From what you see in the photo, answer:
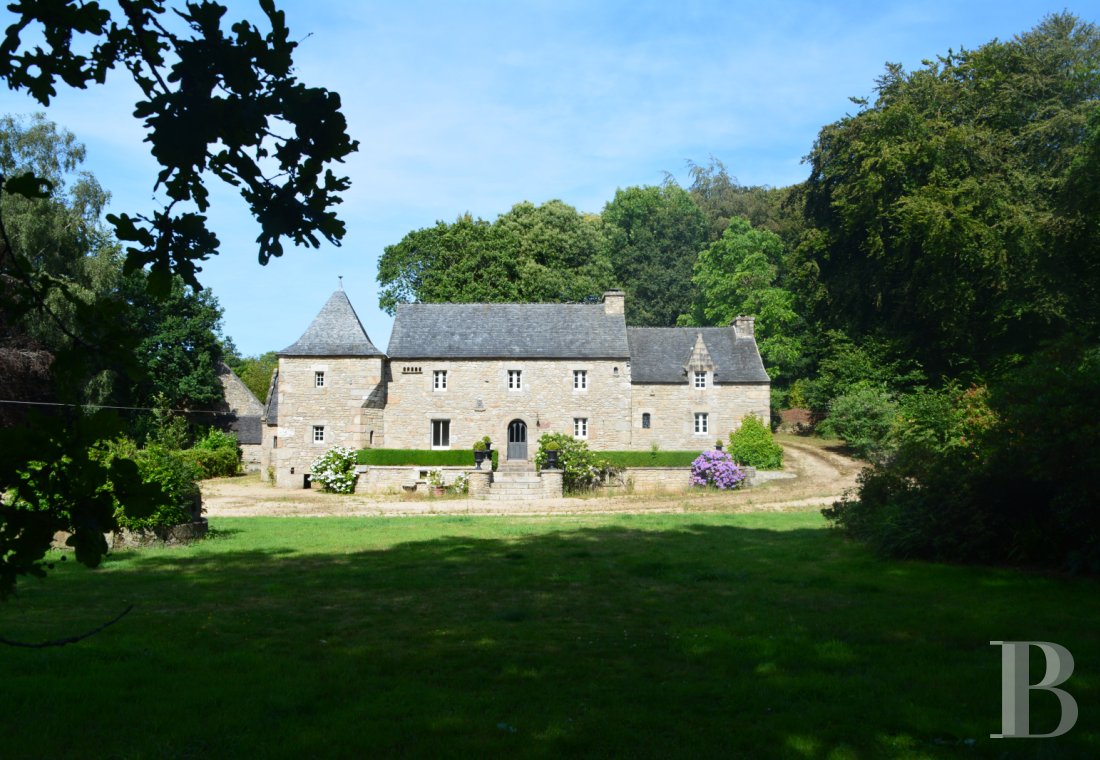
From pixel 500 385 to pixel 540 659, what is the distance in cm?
2891

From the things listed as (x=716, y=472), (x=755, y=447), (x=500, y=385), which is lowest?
(x=716, y=472)

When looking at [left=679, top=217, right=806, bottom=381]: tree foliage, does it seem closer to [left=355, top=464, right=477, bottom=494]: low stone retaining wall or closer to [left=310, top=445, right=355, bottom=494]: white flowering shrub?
[left=355, top=464, right=477, bottom=494]: low stone retaining wall

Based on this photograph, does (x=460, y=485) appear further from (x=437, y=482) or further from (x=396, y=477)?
(x=396, y=477)

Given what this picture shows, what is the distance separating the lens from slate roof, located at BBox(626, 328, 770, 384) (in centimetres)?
3656

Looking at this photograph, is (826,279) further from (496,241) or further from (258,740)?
(258,740)

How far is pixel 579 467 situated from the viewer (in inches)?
1156

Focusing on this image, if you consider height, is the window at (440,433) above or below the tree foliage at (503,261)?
below

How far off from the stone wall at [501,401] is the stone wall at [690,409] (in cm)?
137

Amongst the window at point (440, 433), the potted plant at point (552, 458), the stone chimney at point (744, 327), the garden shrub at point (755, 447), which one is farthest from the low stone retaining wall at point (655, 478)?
the stone chimney at point (744, 327)

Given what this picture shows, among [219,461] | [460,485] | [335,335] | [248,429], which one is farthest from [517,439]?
[248,429]

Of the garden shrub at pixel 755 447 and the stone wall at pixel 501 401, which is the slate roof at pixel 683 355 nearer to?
the stone wall at pixel 501 401

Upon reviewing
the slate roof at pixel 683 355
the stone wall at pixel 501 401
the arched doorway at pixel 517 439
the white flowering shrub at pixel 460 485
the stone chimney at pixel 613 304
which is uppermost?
the stone chimney at pixel 613 304

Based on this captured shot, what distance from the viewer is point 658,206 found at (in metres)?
59.8

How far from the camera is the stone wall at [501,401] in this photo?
35.3m
